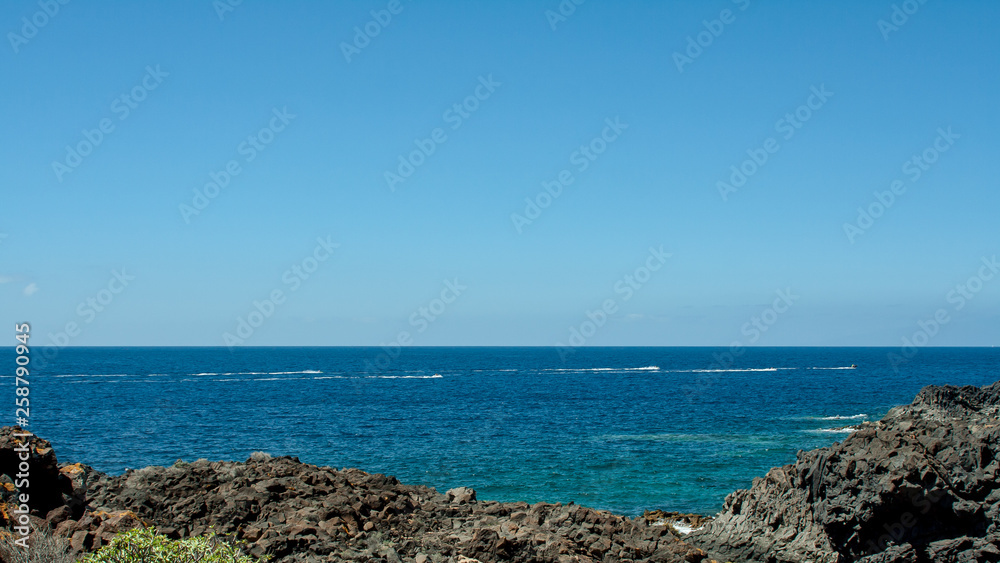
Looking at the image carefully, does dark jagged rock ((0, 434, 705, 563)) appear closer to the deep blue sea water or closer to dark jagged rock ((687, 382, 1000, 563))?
dark jagged rock ((687, 382, 1000, 563))

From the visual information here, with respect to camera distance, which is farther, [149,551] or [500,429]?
[500,429]

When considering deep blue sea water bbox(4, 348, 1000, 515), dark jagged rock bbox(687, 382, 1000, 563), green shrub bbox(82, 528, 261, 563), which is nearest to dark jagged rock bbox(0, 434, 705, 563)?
dark jagged rock bbox(687, 382, 1000, 563)

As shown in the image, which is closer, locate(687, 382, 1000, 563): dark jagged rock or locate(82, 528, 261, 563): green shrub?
locate(82, 528, 261, 563): green shrub

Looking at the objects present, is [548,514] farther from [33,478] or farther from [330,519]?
[33,478]

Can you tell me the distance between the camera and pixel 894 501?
70.1 feet

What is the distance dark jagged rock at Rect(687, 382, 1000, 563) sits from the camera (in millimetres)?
21141

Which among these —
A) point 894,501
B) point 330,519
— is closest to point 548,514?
point 330,519

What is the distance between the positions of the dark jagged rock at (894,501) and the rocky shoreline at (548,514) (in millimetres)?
39

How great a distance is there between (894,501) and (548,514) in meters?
10.5

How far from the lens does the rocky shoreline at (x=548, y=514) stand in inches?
814

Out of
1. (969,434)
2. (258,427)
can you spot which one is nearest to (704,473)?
(969,434)

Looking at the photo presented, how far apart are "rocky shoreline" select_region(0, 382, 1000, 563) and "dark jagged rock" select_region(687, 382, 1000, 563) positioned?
39 mm

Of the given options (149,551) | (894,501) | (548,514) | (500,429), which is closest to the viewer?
(149,551)

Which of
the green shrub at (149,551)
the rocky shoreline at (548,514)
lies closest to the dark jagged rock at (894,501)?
the rocky shoreline at (548,514)
